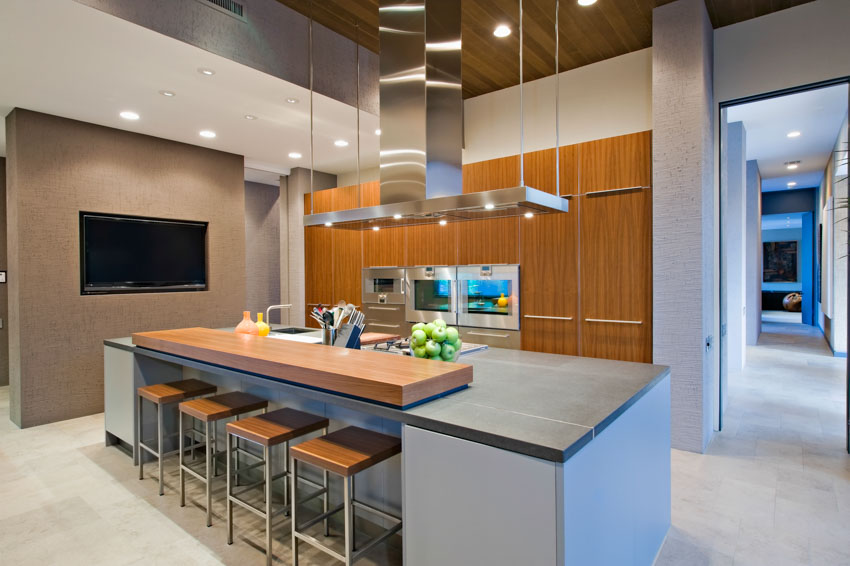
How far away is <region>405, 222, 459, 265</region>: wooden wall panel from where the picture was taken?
181 inches

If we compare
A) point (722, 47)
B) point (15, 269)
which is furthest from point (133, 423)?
point (722, 47)

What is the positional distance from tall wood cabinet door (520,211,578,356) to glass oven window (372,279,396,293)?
1.60 m

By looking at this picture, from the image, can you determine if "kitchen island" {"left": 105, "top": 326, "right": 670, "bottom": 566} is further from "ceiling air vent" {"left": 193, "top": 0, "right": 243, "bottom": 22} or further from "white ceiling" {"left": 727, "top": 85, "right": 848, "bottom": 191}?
"white ceiling" {"left": 727, "top": 85, "right": 848, "bottom": 191}

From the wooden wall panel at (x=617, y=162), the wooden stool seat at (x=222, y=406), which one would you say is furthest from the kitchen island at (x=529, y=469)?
the wooden wall panel at (x=617, y=162)

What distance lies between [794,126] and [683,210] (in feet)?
13.8

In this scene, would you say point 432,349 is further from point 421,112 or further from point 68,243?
point 68,243

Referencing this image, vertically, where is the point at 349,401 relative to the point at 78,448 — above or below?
above

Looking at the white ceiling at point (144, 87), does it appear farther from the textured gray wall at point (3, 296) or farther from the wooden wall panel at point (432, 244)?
the wooden wall panel at point (432, 244)

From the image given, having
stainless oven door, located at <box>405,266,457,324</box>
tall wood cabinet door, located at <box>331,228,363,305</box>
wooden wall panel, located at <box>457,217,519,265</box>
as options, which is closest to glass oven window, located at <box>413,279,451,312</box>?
stainless oven door, located at <box>405,266,457,324</box>

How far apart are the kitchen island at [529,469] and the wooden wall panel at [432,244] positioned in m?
2.49

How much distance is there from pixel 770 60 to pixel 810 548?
3.23 m

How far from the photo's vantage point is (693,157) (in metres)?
3.28

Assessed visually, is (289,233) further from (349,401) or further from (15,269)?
(349,401)

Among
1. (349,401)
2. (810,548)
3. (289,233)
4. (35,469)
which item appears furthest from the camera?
(289,233)
